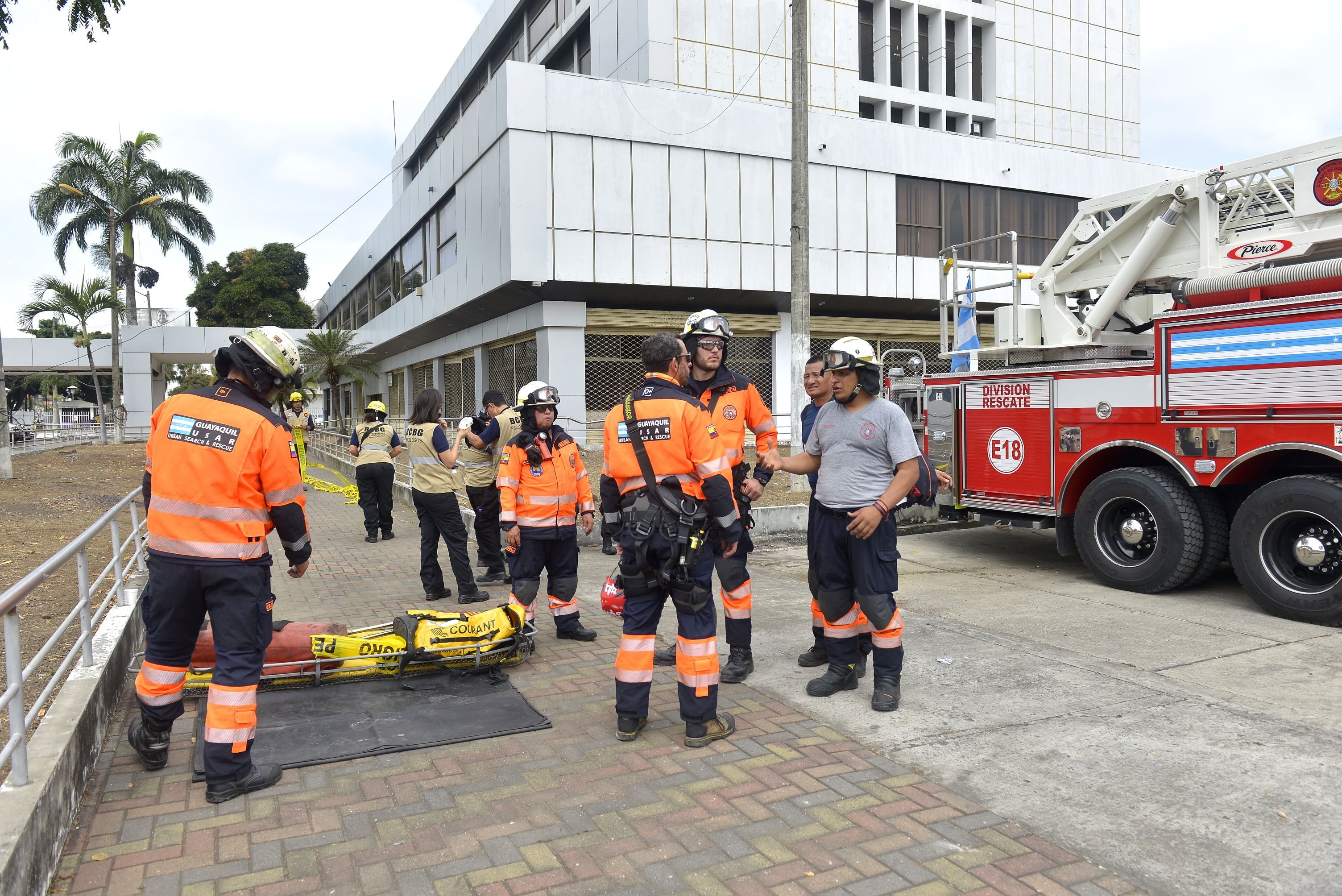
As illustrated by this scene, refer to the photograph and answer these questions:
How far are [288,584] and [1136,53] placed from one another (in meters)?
34.4

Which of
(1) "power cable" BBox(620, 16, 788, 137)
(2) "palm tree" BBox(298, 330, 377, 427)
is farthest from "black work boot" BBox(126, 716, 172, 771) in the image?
(2) "palm tree" BBox(298, 330, 377, 427)

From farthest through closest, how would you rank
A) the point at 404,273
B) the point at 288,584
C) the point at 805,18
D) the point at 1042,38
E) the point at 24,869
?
the point at 404,273 → the point at 1042,38 → the point at 805,18 → the point at 288,584 → the point at 24,869

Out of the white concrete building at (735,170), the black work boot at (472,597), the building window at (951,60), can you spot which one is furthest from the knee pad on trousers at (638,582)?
the building window at (951,60)

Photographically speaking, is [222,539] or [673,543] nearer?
[222,539]

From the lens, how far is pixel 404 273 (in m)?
34.4

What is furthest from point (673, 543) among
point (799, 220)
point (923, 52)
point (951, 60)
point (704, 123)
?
point (951, 60)

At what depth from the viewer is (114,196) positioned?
33.8 metres

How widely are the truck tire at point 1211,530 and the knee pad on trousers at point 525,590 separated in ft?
17.0

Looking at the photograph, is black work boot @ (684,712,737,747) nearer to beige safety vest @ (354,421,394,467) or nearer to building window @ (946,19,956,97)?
beige safety vest @ (354,421,394,467)

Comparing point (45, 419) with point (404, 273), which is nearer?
point (404, 273)

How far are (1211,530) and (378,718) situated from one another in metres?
6.34

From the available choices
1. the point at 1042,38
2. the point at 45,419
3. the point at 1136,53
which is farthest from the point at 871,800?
the point at 45,419

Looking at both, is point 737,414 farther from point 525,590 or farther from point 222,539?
point 222,539

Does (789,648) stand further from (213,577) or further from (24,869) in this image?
(24,869)
